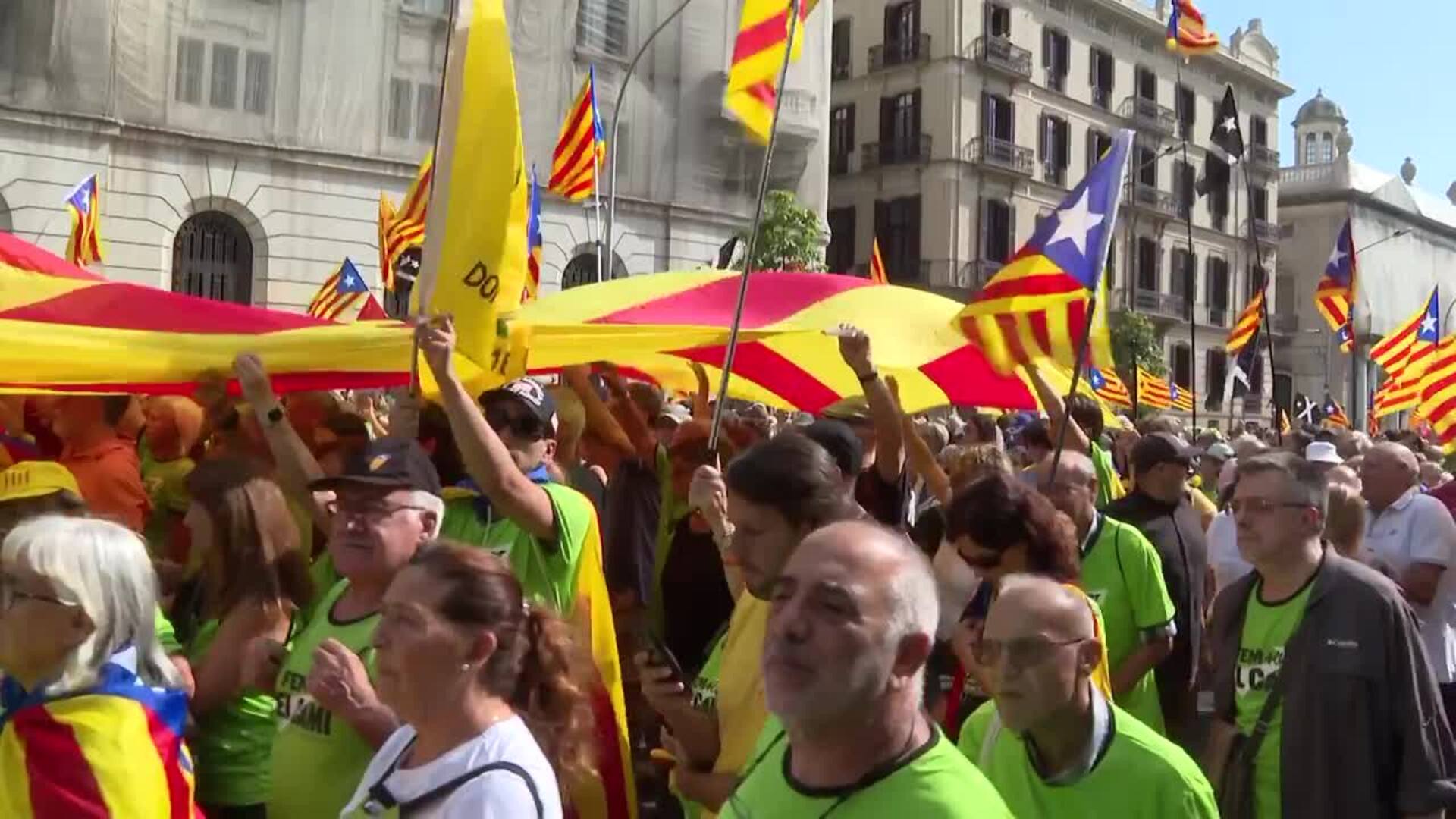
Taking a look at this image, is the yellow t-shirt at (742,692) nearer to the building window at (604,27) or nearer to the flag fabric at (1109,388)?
the flag fabric at (1109,388)

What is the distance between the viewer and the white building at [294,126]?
71.6 ft

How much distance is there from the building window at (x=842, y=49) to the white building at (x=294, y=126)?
1276 centimetres

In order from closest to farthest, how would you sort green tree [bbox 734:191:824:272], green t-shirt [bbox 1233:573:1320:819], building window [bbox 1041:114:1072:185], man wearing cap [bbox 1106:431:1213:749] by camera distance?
green t-shirt [bbox 1233:573:1320:819]
man wearing cap [bbox 1106:431:1213:749]
green tree [bbox 734:191:824:272]
building window [bbox 1041:114:1072:185]

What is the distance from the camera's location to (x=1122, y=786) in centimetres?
282

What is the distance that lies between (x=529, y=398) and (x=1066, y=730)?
2.05m

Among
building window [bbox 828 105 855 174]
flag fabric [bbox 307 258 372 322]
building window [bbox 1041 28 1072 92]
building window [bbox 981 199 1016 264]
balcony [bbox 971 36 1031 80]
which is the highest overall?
building window [bbox 1041 28 1072 92]

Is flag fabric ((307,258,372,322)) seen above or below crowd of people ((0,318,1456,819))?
above

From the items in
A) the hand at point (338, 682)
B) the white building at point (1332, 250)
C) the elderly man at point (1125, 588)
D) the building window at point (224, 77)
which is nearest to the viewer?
the hand at point (338, 682)

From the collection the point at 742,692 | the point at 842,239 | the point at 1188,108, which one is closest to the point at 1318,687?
the point at 742,692

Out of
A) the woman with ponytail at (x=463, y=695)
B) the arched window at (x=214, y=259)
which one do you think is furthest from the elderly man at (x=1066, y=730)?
the arched window at (x=214, y=259)

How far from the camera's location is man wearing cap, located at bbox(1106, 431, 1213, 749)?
579cm

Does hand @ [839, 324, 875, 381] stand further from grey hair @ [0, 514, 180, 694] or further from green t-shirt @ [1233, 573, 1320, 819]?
grey hair @ [0, 514, 180, 694]

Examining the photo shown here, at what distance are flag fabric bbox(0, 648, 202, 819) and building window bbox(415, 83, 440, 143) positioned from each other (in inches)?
924

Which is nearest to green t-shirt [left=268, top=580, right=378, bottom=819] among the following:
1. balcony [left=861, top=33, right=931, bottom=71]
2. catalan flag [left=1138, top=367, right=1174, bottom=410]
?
catalan flag [left=1138, top=367, right=1174, bottom=410]
